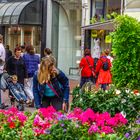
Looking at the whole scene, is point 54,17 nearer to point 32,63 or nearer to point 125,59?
point 32,63

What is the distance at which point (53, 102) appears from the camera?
989 centimetres

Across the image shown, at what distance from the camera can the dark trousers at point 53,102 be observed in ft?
32.2

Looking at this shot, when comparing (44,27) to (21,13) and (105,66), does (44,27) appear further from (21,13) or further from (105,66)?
(105,66)

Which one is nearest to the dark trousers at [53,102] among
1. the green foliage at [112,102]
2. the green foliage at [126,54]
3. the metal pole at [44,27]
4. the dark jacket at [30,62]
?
the green foliage at [112,102]

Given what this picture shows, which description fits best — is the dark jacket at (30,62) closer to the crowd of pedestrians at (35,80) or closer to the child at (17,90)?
the crowd of pedestrians at (35,80)

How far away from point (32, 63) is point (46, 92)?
6.23m

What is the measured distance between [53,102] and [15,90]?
4.96 m

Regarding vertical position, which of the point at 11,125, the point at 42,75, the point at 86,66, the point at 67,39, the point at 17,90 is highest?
the point at 42,75

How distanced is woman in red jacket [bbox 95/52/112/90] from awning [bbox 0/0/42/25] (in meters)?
12.2

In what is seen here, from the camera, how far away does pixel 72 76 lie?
2894 cm

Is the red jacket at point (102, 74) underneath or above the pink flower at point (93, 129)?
underneath

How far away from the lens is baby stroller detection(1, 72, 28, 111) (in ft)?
48.1

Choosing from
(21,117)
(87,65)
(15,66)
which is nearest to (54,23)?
(87,65)

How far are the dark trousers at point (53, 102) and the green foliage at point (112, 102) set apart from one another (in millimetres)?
591
